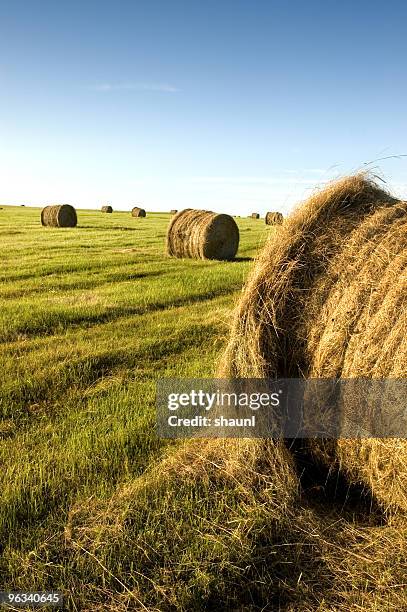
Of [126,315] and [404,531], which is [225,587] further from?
[126,315]

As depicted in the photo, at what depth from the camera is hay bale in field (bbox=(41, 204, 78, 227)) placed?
99.0ft

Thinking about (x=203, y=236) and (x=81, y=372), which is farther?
(x=203, y=236)

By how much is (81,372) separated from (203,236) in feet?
36.6

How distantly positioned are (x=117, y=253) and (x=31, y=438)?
13.5m

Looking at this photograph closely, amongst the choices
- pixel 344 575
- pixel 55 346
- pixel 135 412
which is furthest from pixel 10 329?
pixel 344 575

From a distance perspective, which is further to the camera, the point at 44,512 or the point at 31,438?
the point at 31,438

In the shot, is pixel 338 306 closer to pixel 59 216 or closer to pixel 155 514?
pixel 155 514

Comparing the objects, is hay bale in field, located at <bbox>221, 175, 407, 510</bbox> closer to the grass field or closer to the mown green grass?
the grass field

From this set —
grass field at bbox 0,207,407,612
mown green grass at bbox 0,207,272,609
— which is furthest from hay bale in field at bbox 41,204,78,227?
grass field at bbox 0,207,407,612

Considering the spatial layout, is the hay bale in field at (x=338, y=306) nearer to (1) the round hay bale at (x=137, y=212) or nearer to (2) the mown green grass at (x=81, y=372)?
(2) the mown green grass at (x=81, y=372)

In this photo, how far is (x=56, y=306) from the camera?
32.0ft

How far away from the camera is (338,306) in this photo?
4219 mm

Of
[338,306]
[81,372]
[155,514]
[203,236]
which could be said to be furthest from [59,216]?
[155,514]

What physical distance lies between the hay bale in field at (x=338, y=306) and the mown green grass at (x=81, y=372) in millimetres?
1009
